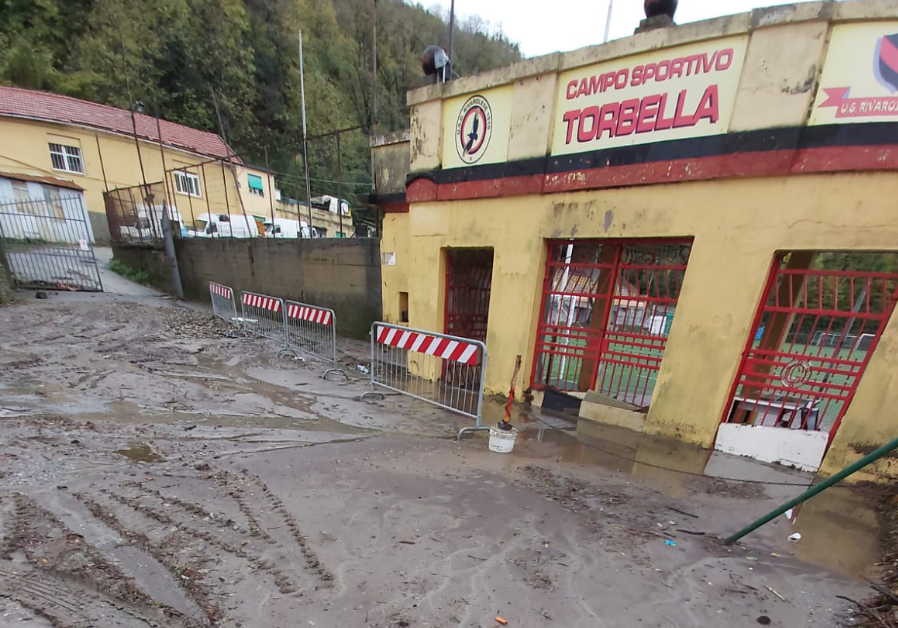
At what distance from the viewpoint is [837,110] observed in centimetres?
381

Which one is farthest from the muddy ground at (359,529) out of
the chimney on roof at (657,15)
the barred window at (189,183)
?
the barred window at (189,183)

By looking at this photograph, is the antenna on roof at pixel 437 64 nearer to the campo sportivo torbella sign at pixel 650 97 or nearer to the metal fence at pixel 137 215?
the campo sportivo torbella sign at pixel 650 97

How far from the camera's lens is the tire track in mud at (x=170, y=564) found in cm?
199

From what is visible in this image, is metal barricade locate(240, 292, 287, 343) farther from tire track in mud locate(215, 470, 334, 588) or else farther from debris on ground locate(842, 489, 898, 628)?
debris on ground locate(842, 489, 898, 628)

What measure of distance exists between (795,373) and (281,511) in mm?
5677

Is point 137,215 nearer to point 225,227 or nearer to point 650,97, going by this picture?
point 225,227

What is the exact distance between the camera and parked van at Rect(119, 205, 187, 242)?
631 inches

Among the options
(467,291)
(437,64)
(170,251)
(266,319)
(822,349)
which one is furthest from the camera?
(170,251)

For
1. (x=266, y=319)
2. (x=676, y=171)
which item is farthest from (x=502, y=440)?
(x=266, y=319)

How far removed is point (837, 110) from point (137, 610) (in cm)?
695

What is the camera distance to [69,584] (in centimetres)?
205

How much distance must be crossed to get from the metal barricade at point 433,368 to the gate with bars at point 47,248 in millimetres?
12364

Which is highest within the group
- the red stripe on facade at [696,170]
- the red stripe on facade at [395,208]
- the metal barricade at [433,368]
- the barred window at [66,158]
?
the barred window at [66,158]

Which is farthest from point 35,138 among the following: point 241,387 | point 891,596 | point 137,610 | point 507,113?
point 891,596
